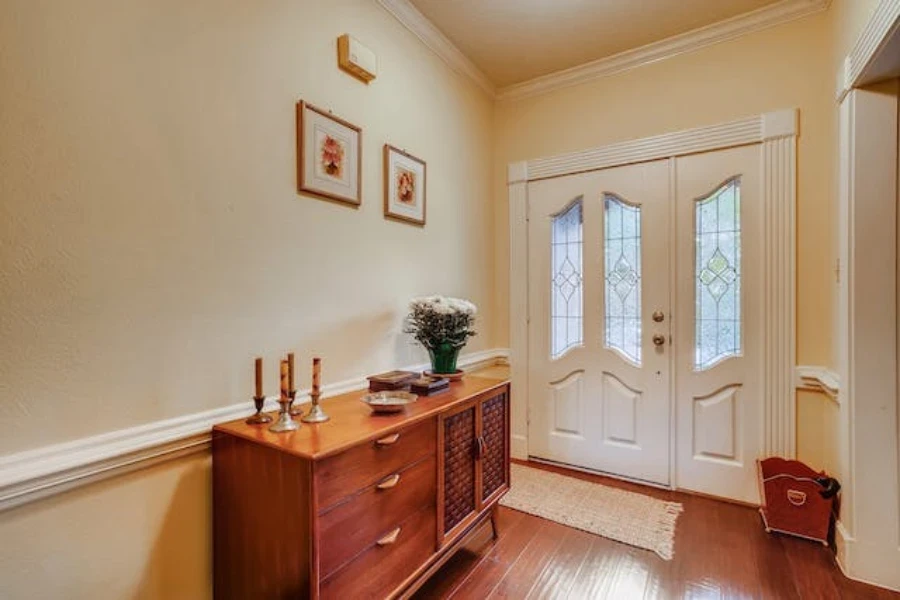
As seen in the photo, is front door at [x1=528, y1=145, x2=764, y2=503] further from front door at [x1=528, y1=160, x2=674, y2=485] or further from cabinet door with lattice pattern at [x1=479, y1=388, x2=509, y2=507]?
cabinet door with lattice pattern at [x1=479, y1=388, x2=509, y2=507]

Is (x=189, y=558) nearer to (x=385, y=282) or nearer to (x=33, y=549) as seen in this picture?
(x=33, y=549)

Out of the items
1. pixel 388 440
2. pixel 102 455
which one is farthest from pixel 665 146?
pixel 102 455

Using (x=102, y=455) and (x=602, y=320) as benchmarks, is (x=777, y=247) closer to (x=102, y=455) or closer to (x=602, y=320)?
(x=602, y=320)

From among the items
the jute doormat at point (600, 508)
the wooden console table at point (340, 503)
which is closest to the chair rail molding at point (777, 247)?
the jute doormat at point (600, 508)

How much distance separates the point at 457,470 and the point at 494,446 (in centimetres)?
32

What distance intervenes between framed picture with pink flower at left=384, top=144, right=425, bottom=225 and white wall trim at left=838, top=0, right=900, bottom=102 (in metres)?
1.87

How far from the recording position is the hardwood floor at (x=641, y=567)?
65.5 inches

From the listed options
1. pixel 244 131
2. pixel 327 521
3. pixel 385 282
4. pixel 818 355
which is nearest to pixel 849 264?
pixel 818 355

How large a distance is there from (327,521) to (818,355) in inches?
96.4

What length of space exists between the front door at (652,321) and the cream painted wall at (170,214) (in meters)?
1.32

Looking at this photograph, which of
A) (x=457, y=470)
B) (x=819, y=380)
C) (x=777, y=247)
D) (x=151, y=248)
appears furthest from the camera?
(x=777, y=247)

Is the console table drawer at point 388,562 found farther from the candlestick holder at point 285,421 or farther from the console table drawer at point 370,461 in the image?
the candlestick holder at point 285,421

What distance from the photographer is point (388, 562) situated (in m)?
1.34

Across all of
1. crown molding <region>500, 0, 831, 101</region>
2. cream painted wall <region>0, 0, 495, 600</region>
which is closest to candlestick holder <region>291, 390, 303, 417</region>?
cream painted wall <region>0, 0, 495, 600</region>
